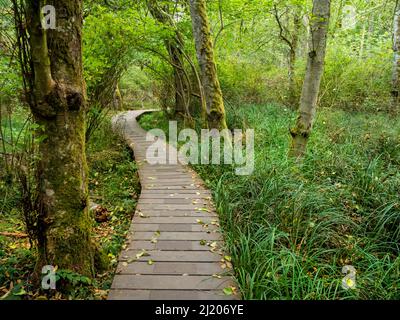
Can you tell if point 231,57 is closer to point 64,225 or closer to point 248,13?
point 248,13

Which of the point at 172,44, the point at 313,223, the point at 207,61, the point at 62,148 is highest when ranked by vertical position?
the point at 172,44

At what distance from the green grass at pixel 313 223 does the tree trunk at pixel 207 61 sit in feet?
4.64

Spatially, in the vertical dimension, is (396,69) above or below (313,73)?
above

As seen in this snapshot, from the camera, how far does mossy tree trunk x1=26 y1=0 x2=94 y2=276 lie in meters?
2.17

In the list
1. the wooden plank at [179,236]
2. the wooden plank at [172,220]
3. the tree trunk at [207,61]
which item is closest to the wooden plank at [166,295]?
the wooden plank at [179,236]

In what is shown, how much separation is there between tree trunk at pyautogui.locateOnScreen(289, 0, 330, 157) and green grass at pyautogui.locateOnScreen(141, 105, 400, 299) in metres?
0.40

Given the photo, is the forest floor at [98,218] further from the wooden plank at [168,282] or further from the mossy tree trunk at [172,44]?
the mossy tree trunk at [172,44]

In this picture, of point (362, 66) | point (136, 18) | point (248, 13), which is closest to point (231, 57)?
point (248, 13)

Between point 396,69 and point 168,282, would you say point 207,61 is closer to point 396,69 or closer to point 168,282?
point 168,282

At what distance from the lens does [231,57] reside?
1168 cm

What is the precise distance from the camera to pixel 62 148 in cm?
228

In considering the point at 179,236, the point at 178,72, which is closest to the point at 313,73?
the point at 179,236

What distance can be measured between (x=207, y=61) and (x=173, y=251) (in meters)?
4.57
